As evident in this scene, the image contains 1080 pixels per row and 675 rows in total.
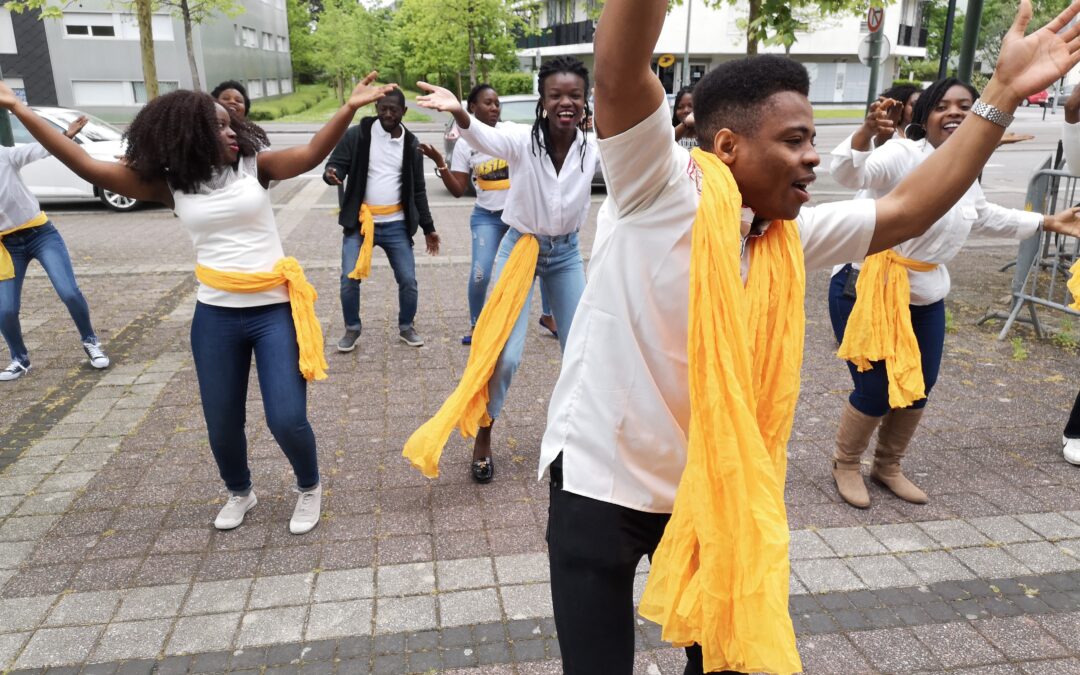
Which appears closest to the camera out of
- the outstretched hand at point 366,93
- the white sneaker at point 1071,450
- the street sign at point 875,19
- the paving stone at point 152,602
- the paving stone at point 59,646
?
the paving stone at point 59,646

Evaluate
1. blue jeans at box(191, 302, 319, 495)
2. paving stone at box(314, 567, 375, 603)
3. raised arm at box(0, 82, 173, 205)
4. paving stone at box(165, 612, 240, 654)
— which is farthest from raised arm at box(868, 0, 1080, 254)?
raised arm at box(0, 82, 173, 205)

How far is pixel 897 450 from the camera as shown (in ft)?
12.8

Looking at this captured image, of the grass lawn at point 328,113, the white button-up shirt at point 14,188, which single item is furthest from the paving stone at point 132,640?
the grass lawn at point 328,113

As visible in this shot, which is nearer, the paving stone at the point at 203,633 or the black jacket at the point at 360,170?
the paving stone at the point at 203,633

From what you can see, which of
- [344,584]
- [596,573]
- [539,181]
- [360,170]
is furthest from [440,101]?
[360,170]

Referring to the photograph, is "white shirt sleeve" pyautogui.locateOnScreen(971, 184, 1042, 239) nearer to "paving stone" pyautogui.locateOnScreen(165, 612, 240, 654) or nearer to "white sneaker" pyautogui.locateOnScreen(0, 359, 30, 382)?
"paving stone" pyautogui.locateOnScreen(165, 612, 240, 654)

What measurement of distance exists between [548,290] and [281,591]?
196 cm

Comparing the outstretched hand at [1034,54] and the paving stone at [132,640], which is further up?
the outstretched hand at [1034,54]

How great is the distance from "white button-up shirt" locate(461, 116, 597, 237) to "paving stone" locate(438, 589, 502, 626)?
1.78 m

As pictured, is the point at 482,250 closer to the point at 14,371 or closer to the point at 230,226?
the point at 230,226

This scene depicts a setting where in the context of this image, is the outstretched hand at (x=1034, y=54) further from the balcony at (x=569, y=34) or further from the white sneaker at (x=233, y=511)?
the balcony at (x=569, y=34)

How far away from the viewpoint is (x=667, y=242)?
5.31 ft

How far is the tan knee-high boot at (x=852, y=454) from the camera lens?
3816 millimetres

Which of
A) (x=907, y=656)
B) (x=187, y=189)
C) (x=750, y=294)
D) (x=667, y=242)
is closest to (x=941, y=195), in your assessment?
(x=750, y=294)
